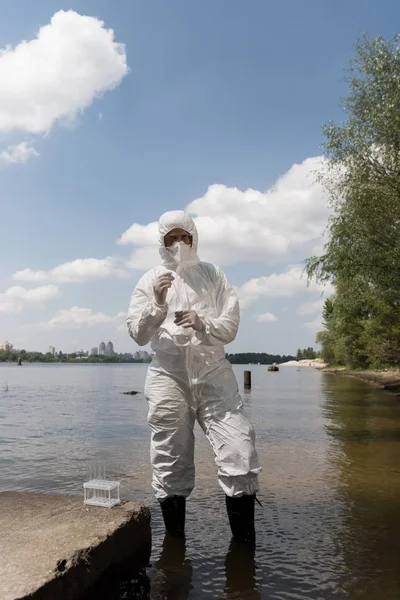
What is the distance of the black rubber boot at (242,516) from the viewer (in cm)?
432

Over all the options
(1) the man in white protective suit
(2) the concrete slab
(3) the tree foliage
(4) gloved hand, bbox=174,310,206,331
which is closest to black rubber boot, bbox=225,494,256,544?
(1) the man in white protective suit

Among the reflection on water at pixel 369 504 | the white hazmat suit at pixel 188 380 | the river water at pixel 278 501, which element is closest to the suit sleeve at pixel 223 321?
the white hazmat suit at pixel 188 380

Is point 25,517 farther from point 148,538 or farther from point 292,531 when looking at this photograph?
point 292,531

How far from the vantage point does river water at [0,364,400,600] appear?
411 centimetres

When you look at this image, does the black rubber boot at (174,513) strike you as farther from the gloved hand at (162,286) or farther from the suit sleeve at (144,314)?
the gloved hand at (162,286)

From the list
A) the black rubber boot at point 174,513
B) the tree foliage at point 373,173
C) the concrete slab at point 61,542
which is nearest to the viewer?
the concrete slab at point 61,542

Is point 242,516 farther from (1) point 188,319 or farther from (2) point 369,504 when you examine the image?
(2) point 369,504

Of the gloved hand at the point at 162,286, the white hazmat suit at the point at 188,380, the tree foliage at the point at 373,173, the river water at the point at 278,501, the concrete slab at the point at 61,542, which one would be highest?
the tree foliage at the point at 373,173

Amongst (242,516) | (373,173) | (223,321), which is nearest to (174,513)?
(242,516)

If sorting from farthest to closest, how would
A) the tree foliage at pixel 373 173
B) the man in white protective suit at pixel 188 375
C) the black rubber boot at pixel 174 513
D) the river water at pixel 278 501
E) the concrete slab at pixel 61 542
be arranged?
the tree foliage at pixel 373 173 → the black rubber boot at pixel 174 513 → the man in white protective suit at pixel 188 375 → the river water at pixel 278 501 → the concrete slab at pixel 61 542

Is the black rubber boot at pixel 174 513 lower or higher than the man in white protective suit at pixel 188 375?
lower

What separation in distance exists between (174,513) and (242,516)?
601 mm

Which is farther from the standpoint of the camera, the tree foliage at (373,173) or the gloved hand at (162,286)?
the tree foliage at (373,173)

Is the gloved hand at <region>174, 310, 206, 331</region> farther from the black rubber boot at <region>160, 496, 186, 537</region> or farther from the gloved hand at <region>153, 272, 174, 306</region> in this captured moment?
the black rubber boot at <region>160, 496, 186, 537</region>
